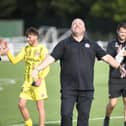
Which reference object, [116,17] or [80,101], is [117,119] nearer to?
[80,101]

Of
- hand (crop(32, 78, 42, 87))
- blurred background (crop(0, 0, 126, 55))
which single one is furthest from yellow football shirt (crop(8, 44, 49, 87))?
blurred background (crop(0, 0, 126, 55))

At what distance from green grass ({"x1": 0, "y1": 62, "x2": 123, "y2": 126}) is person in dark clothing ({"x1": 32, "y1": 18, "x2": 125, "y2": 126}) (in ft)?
9.69

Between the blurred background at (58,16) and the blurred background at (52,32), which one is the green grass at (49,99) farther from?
the blurred background at (58,16)

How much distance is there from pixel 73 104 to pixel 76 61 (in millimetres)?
661

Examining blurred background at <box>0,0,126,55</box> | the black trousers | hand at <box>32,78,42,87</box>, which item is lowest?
Answer: the black trousers

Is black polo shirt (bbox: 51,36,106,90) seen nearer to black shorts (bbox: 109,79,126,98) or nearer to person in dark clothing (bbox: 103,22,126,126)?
person in dark clothing (bbox: 103,22,126,126)

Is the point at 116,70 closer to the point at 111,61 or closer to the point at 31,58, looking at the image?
the point at 111,61

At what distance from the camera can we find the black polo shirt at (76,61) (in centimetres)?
1041

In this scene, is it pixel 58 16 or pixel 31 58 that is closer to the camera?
pixel 31 58

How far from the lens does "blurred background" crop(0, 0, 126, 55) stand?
53.5 metres

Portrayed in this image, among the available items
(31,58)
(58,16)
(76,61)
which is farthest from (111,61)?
(58,16)

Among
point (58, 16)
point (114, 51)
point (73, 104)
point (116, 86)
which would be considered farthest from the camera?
point (58, 16)

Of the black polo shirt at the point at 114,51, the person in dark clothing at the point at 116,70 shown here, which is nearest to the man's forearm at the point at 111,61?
the person in dark clothing at the point at 116,70

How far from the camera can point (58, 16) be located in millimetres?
62750
